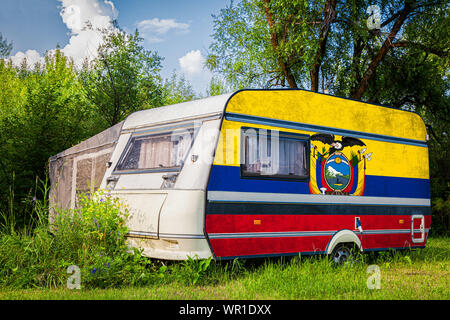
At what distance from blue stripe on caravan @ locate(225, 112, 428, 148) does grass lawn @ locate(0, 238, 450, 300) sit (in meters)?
1.95

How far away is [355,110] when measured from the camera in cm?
823

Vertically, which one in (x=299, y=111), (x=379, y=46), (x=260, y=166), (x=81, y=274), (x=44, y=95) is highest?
(x=379, y=46)

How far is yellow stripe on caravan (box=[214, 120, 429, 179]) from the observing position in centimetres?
Result: 639

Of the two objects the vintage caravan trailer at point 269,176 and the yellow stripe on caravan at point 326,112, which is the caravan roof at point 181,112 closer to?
the vintage caravan trailer at point 269,176

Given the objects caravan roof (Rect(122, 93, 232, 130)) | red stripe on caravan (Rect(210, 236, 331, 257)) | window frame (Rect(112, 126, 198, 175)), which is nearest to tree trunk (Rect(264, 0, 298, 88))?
caravan roof (Rect(122, 93, 232, 130))

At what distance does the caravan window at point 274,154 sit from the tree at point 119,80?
12436 millimetres

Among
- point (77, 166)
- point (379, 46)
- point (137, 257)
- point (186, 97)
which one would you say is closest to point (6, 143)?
point (77, 166)

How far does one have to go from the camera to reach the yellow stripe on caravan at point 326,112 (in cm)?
681

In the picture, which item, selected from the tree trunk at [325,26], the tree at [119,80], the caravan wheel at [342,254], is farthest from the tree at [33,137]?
the caravan wheel at [342,254]

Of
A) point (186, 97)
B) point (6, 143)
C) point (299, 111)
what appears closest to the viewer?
point (299, 111)

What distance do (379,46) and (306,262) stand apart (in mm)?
11156

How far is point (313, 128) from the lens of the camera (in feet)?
24.6

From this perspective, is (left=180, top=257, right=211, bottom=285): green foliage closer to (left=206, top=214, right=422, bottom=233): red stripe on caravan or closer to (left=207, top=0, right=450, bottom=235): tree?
(left=206, top=214, right=422, bottom=233): red stripe on caravan

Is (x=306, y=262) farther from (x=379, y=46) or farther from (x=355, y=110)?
(x=379, y=46)
